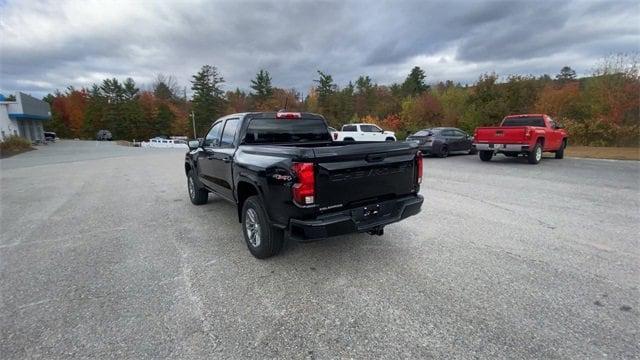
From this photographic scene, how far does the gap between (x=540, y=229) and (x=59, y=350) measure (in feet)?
19.8

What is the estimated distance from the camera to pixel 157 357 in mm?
2471

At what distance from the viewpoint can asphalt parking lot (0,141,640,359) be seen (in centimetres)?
259

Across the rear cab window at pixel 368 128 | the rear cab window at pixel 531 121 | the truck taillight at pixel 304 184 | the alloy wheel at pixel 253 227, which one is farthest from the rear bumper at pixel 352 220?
the rear cab window at pixel 368 128

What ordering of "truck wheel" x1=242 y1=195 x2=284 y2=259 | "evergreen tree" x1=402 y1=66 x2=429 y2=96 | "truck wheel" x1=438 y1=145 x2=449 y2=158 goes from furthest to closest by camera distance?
"evergreen tree" x1=402 y1=66 x2=429 y2=96 → "truck wheel" x1=438 y1=145 x2=449 y2=158 → "truck wheel" x1=242 y1=195 x2=284 y2=259

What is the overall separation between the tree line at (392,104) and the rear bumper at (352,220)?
22197mm

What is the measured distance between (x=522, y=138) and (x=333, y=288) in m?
11.2

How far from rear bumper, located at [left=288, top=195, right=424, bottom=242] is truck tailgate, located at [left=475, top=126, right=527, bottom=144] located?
32.3 ft

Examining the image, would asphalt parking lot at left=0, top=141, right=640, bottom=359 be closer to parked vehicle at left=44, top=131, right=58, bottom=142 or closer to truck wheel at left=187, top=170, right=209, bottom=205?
truck wheel at left=187, top=170, right=209, bottom=205

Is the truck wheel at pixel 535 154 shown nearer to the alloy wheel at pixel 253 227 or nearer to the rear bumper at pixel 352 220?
the rear bumper at pixel 352 220

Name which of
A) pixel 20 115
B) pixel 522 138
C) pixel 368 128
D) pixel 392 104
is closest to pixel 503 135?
pixel 522 138

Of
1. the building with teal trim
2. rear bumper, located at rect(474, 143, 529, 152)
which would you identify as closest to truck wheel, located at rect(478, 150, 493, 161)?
rear bumper, located at rect(474, 143, 529, 152)

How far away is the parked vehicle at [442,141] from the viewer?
613 inches

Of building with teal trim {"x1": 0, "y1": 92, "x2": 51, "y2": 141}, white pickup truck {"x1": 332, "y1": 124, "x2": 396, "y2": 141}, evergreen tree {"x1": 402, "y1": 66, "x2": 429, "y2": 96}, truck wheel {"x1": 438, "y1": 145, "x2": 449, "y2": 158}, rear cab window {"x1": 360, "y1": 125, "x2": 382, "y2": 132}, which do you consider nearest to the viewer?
truck wheel {"x1": 438, "y1": 145, "x2": 449, "y2": 158}

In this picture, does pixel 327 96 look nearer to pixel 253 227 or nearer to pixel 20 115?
pixel 20 115
